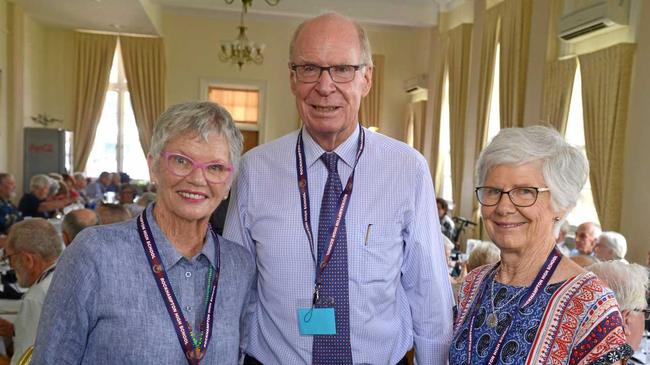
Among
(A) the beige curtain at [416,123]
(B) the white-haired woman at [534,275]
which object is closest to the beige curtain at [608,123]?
(B) the white-haired woman at [534,275]

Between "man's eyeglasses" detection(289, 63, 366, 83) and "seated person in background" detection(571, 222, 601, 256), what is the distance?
5487 millimetres

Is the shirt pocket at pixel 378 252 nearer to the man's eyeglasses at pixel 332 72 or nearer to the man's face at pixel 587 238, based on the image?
the man's eyeglasses at pixel 332 72

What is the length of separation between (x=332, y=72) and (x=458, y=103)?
9.95 metres

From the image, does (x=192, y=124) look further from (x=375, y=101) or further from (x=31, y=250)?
(x=375, y=101)

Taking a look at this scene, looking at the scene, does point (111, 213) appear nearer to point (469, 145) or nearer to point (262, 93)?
point (469, 145)

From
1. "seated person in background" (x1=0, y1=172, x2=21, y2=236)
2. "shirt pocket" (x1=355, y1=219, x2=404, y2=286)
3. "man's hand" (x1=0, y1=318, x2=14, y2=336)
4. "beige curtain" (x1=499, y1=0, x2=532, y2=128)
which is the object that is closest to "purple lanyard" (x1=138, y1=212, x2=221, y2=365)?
"shirt pocket" (x1=355, y1=219, x2=404, y2=286)

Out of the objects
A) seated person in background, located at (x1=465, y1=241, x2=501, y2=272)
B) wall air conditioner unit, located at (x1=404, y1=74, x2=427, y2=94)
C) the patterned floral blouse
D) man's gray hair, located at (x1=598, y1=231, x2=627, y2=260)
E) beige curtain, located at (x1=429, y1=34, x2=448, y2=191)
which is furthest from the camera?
wall air conditioner unit, located at (x1=404, y1=74, x2=427, y2=94)

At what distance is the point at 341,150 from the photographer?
6.29 ft

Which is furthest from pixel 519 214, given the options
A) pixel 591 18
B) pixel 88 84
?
pixel 88 84

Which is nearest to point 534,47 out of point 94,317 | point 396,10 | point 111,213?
point 396,10

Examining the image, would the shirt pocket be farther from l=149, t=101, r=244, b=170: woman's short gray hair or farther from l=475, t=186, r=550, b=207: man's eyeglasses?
l=149, t=101, r=244, b=170: woman's short gray hair

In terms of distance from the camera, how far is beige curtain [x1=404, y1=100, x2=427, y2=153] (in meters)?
13.6

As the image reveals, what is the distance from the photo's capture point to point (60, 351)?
146 cm

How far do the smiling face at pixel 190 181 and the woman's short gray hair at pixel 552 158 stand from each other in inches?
30.8
